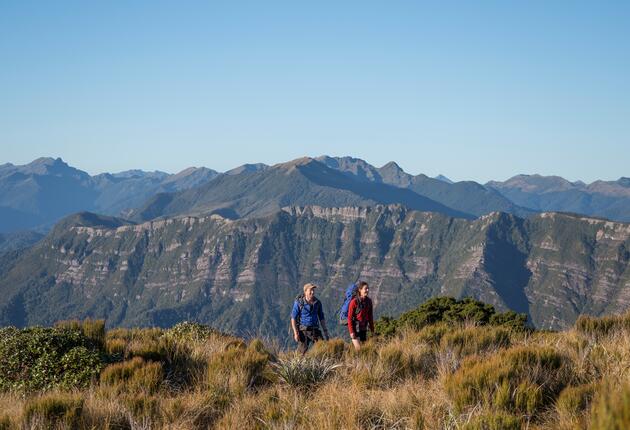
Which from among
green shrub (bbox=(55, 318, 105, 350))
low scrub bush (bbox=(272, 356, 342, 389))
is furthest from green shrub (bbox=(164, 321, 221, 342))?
low scrub bush (bbox=(272, 356, 342, 389))

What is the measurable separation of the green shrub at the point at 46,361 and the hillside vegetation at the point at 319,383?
0.08 feet

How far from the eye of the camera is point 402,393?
8656 millimetres

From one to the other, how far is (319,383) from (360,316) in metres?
6.01

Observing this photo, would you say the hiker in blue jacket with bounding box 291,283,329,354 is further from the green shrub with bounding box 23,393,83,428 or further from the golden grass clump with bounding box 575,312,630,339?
the green shrub with bounding box 23,393,83,428

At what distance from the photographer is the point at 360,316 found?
1603 centimetres

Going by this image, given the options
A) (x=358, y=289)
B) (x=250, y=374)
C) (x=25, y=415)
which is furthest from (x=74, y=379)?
(x=358, y=289)

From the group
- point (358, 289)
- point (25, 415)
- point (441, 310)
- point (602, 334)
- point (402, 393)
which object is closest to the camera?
point (25, 415)

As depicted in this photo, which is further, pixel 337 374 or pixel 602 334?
pixel 602 334

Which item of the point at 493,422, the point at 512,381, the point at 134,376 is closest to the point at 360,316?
the point at 134,376

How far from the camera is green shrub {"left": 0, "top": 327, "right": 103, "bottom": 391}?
33.6 ft

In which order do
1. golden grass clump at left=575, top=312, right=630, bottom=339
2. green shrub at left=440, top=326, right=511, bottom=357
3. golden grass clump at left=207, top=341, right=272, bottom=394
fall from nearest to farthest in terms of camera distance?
golden grass clump at left=207, top=341, right=272, bottom=394
green shrub at left=440, top=326, right=511, bottom=357
golden grass clump at left=575, top=312, right=630, bottom=339

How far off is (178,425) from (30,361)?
16.9ft

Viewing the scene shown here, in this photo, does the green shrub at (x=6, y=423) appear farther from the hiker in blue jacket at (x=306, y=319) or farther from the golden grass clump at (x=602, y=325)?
the golden grass clump at (x=602, y=325)

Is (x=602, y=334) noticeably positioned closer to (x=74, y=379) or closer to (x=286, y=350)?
(x=286, y=350)
